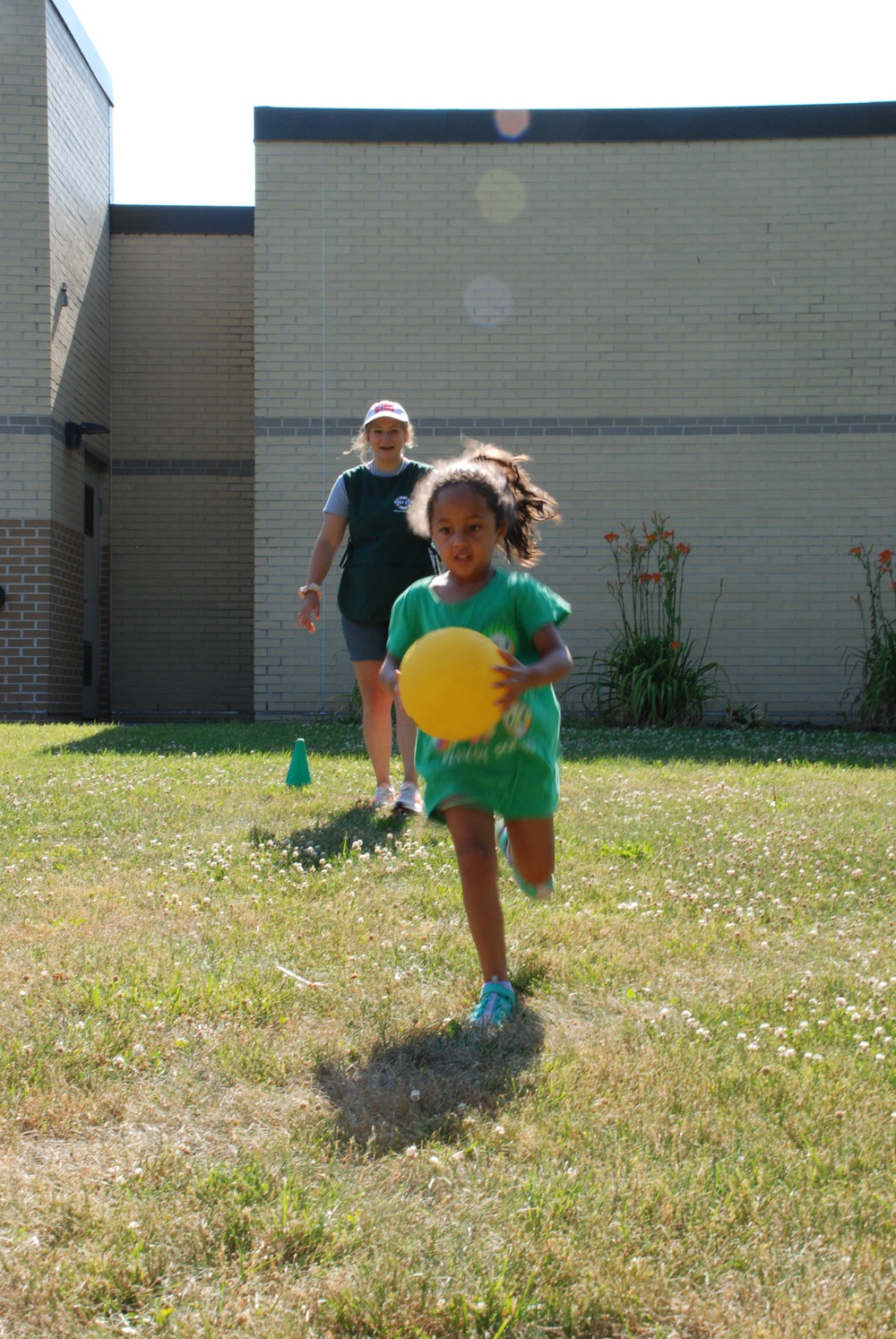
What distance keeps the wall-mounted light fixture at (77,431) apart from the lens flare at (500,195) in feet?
17.1

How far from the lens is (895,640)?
11.5 meters

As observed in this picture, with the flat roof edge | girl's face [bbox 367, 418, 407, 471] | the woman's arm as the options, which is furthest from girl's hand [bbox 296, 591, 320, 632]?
the flat roof edge

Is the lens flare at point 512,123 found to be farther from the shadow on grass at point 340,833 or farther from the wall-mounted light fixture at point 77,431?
the shadow on grass at point 340,833

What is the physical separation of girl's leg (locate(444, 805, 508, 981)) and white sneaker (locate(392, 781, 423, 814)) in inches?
97.3

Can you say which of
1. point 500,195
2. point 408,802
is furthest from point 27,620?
point 408,802

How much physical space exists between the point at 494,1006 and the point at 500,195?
11.6m

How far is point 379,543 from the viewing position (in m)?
6.11

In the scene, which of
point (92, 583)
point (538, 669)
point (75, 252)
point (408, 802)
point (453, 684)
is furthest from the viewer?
point (92, 583)

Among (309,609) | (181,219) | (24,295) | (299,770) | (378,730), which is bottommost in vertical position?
(299,770)

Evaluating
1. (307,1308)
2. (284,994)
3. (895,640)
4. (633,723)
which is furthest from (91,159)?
(307,1308)

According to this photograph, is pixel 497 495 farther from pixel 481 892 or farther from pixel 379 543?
pixel 379 543

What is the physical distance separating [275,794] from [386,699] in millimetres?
883

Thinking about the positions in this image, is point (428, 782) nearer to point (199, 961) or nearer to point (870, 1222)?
point (199, 961)

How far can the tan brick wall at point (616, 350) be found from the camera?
41.2 ft
